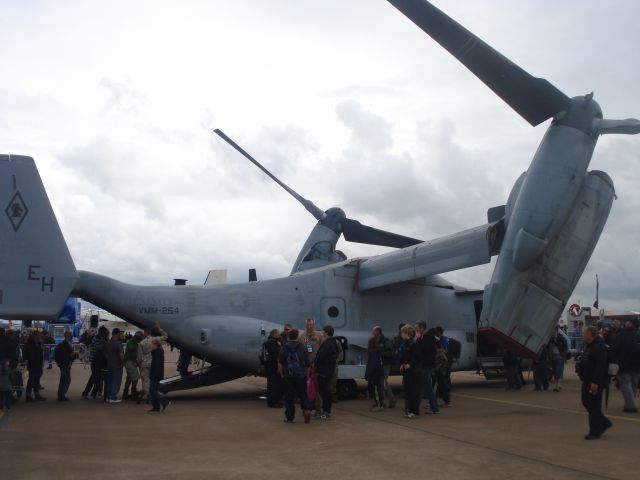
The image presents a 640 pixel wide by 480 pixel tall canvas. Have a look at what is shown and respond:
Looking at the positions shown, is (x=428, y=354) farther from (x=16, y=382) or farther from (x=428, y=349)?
(x=16, y=382)

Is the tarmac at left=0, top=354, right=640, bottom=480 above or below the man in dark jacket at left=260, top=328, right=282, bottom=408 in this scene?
below

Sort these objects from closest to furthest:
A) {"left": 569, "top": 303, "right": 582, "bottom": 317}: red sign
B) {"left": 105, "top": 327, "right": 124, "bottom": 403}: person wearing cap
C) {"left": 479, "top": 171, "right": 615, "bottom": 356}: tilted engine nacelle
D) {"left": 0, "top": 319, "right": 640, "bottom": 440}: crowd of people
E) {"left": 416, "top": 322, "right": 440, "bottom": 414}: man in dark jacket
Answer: {"left": 0, "top": 319, "right": 640, "bottom": 440}: crowd of people, {"left": 416, "top": 322, "right": 440, "bottom": 414}: man in dark jacket, {"left": 479, "top": 171, "right": 615, "bottom": 356}: tilted engine nacelle, {"left": 105, "top": 327, "right": 124, "bottom": 403}: person wearing cap, {"left": 569, "top": 303, "right": 582, "bottom": 317}: red sign

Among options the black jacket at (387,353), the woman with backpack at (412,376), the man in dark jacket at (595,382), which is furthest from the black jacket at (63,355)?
the man in dark jacket at (595,382)

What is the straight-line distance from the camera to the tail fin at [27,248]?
42.1ft

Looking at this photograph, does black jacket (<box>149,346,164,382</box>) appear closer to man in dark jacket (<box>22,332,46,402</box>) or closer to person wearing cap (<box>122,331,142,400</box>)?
person wearing cap (<box>122,331,142,400</box>)

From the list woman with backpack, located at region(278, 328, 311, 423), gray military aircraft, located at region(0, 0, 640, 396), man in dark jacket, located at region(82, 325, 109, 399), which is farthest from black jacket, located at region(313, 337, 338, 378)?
man in dark jacket, located at region(82, 325, 109, 399)

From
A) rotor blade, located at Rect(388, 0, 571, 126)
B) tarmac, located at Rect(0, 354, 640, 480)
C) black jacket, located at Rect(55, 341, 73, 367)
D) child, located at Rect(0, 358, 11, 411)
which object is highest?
rotor blade, located at Rect(388, 0, 571, 126)

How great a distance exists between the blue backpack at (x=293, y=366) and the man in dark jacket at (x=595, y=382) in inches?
176

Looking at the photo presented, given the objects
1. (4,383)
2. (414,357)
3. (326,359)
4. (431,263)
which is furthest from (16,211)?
(431,263)

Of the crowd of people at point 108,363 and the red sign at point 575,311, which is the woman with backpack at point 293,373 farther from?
the red sign at point 575,311

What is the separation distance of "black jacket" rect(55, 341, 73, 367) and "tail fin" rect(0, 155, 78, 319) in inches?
73.2

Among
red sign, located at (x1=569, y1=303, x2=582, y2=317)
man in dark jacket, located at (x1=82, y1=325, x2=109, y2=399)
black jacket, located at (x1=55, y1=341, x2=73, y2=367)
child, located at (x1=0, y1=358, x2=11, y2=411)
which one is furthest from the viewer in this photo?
red sign, located at (x1=569, y1=303, x2=582, y2=317)

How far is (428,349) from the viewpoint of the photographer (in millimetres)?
11852

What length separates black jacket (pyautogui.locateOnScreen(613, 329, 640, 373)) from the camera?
40.3ft
